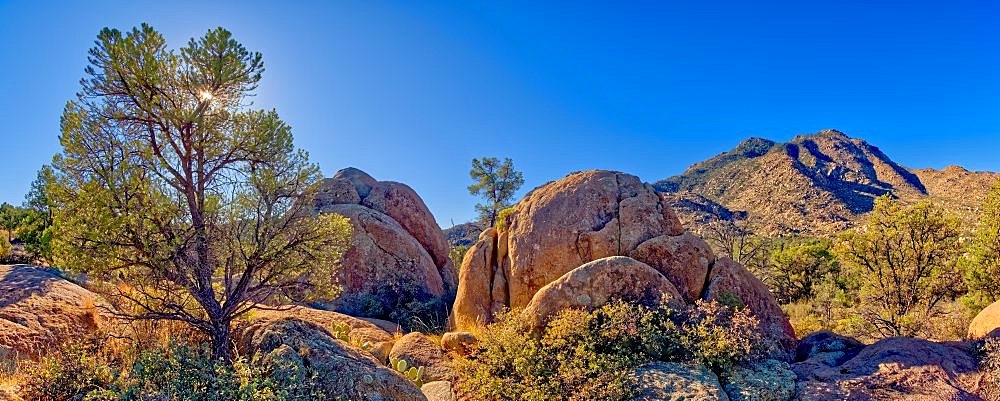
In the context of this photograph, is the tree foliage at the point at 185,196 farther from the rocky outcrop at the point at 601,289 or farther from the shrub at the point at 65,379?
the rocky outcrop at the point at 601,289

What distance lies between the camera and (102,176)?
280 inches

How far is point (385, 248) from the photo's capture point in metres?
19.0

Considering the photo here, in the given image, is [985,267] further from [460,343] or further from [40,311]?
[40,311]

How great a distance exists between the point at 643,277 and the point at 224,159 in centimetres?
829

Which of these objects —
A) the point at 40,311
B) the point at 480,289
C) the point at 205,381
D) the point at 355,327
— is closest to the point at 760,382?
the point at 480,289

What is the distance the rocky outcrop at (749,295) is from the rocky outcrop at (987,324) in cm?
326

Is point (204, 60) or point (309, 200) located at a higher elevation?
point (204, 60)

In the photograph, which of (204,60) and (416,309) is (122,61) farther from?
(416,309)

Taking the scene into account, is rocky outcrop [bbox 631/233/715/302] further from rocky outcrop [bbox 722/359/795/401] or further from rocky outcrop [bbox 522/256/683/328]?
rocky outcrop [bbox 722/359/795/401]

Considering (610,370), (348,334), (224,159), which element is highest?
(224,159)

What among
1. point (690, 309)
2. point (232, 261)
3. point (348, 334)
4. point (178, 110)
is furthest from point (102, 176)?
point (690, 309)

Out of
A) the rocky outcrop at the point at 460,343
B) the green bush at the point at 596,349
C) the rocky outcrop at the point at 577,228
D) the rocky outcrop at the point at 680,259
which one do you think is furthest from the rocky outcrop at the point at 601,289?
the rocky outcrop at the point at 577,228

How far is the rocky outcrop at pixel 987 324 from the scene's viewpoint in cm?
912

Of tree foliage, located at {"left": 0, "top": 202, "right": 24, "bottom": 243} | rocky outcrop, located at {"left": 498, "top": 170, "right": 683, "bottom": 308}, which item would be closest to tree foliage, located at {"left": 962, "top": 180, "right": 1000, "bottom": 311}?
rocky outcrop, located at {"left": 498, "top": 170, "right": 683, "bottom": 308}
